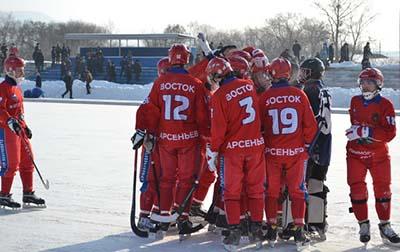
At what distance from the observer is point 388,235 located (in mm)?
5820

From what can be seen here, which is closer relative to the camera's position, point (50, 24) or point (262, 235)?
point (262, 235)

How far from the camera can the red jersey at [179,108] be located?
6.04m

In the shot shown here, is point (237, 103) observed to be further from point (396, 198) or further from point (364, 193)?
point (396, 198)

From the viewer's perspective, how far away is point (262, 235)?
5766 millimetres

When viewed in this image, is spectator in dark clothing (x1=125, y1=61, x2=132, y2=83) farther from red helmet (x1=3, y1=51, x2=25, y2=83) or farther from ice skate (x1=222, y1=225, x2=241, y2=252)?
ice skate (x1=222, y1=225, x2=241, y2=252)

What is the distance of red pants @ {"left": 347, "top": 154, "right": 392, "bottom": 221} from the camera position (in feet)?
19.1

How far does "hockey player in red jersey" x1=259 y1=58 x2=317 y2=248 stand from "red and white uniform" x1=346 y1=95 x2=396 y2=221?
0.53 meters

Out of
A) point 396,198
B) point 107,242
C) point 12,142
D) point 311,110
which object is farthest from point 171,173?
point 396,198

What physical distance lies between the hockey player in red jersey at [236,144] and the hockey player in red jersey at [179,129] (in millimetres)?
495

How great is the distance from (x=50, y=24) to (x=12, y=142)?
73.7 metres

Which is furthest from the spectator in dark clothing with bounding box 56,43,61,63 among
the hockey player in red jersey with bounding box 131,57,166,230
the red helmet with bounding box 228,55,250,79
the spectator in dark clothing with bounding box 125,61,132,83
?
the red helmet with bounding box 228,55,250,79

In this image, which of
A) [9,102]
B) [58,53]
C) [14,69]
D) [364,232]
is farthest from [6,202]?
[58,53]

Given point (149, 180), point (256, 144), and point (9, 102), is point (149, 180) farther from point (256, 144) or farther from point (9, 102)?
point (9, 102)

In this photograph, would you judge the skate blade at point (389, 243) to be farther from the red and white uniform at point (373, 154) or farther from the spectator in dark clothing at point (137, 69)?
the spectator in dark clothing at point (137, 69)
